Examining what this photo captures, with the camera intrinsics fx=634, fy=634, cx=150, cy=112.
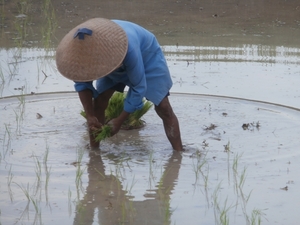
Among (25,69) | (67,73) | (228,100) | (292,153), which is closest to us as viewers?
(67,73)

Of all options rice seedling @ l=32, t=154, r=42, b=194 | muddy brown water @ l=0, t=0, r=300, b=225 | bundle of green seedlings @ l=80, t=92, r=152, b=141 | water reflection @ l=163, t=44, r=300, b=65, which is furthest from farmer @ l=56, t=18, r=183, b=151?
water reflection @ l=163, t=44, r=300, b=65

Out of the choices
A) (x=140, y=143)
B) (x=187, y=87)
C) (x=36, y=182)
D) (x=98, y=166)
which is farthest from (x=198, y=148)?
(x=187, y=87)

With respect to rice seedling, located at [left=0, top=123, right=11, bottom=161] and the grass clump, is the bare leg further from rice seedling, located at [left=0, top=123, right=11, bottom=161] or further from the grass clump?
rice seedling, located at [left=0, top=123, right=11, bottom=161]

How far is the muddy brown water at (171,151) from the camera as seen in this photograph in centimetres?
354

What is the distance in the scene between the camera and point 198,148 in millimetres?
4703

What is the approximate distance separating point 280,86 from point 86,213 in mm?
3661

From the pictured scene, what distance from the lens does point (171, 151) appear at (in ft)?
15.2

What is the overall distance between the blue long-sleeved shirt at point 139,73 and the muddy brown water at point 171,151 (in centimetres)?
44

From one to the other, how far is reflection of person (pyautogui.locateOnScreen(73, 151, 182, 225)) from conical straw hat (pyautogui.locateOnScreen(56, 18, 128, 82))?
2.22 ft

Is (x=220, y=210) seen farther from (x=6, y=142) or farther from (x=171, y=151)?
(x=6, y=142)

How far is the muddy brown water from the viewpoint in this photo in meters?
3.54

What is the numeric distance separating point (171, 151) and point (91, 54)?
124 cm

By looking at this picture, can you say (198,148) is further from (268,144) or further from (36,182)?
(36,182)

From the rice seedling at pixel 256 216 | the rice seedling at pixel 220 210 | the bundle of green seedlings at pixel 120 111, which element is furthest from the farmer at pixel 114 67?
the rice seedling at pixel 256 216
